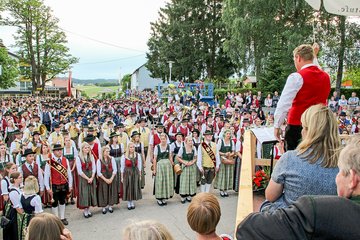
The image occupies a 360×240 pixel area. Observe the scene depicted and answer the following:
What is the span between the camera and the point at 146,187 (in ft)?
33.6

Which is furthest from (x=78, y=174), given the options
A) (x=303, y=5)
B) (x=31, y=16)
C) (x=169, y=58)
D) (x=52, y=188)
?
(x=31, y=16)

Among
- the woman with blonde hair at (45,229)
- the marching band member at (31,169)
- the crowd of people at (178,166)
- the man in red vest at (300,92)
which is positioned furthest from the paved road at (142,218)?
the man in red vest at (300,92)

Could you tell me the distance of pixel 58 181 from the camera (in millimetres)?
7281

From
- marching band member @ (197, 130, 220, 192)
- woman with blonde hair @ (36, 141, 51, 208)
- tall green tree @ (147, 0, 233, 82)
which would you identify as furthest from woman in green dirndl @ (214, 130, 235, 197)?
tall green tree @ (147, 0, 233, 82)

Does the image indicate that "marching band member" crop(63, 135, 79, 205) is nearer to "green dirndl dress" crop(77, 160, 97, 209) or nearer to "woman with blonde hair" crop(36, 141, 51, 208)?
"green dirndl dress" crop(77, 160, 97, 209)

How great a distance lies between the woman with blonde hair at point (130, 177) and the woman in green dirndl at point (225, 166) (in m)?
2.22

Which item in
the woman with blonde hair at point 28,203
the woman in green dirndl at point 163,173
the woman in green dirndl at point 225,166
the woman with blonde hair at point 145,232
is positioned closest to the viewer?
the woman with blonde hair at point 145,232

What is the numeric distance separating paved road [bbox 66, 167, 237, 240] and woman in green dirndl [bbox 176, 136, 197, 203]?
0.40 m

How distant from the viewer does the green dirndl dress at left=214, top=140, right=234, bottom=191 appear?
916 cm

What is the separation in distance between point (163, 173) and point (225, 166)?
180 cm

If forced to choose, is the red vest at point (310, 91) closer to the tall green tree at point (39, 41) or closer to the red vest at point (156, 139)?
the red vest at point (156, 139)

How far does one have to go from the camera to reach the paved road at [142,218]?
6.80 metres

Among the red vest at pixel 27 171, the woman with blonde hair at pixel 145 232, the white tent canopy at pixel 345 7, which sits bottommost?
the red vest at pixel 27 171

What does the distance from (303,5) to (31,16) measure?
33.3 metres
